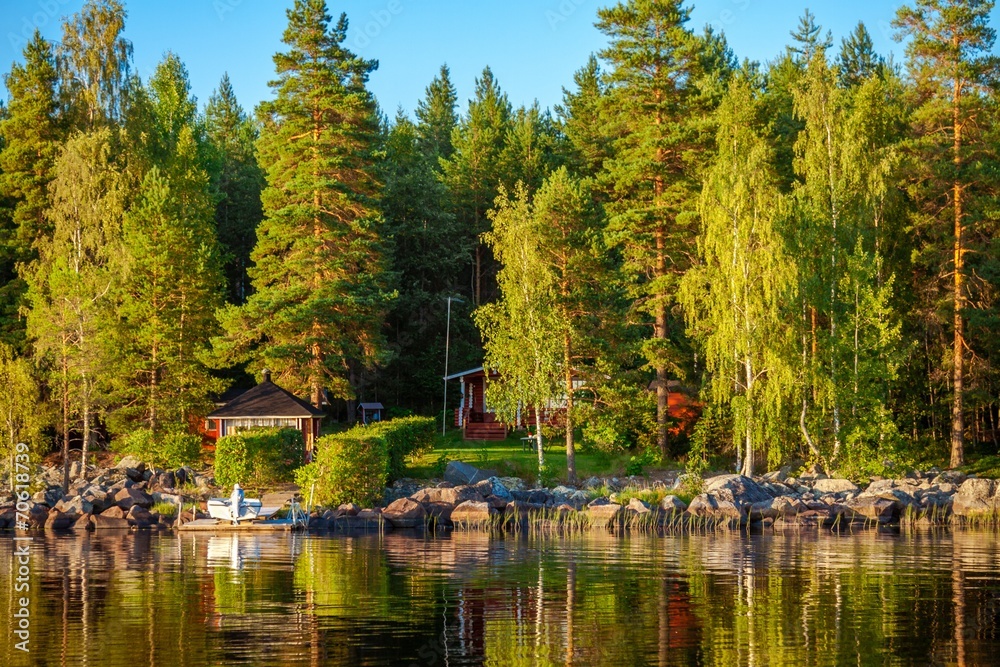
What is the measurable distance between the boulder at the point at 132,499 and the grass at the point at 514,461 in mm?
10366

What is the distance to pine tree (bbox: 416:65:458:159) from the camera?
92.4 metres

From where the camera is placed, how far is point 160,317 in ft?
173

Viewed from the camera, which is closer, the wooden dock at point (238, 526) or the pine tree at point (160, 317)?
the wooden dock at point (238, 526)

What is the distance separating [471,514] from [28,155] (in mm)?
34132

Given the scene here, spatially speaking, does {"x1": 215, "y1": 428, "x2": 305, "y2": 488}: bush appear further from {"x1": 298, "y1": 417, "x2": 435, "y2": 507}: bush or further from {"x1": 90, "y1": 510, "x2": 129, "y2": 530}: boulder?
{"x1": 90, "y1": 510, "x2": 129, "y2": 530}: boulder

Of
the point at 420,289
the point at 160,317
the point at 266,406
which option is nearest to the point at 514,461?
the point at 266,406

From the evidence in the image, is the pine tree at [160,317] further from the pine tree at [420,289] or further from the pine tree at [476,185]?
the pine tree at [476,185]

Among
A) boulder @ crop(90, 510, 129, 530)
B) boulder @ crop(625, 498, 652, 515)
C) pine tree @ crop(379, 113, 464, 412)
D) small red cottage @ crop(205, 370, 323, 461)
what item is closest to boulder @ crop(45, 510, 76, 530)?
boulder @ crop(90, 510, 129, 530)

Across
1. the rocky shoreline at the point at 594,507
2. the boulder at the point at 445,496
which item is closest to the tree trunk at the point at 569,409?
the rocky shoreline at the point at 594,507

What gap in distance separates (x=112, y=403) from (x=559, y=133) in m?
42.3

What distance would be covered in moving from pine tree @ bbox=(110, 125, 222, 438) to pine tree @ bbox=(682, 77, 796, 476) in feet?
74.6

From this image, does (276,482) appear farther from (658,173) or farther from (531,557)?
(658,173)

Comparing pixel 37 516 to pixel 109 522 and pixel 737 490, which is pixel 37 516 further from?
pixel 737 490

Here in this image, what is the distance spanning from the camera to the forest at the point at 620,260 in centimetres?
4709
